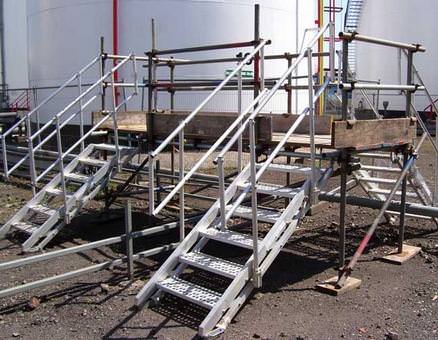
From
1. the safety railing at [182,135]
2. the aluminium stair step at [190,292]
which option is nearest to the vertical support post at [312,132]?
the safety railing at [182,135]

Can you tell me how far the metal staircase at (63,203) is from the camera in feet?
23.3

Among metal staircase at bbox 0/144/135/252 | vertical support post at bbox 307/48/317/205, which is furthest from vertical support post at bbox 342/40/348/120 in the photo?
metal staircase at bbox 0/144/135/252

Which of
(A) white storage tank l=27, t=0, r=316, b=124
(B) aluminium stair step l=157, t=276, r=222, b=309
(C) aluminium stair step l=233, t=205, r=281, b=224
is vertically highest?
(A) white storage tank l=27, t=0, r=316, b=124

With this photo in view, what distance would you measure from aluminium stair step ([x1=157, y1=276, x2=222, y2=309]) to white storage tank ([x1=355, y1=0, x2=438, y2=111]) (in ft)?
73.1

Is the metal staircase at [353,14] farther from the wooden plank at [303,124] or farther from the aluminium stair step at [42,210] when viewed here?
the aluminium stair step at [42,210]

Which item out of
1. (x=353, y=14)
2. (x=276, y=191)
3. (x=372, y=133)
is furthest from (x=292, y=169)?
(x=353, y=14)

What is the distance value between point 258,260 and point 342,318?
34.9 inches

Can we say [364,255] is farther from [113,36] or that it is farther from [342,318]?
[113,36]

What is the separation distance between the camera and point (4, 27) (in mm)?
22312

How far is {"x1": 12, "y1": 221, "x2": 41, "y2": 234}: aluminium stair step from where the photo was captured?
7280 mm

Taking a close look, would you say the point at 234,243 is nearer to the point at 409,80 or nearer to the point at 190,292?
the point at 190,292

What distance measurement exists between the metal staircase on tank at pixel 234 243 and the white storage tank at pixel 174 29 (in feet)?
30.2

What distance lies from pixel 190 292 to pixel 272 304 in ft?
2.65

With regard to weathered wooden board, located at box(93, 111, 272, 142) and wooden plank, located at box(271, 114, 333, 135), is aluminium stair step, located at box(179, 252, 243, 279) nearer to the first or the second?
weathered wooden board, located at box(93, 111, 272, 142)
